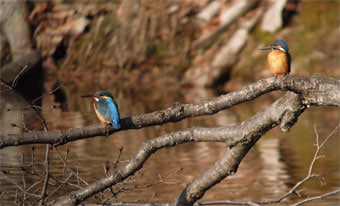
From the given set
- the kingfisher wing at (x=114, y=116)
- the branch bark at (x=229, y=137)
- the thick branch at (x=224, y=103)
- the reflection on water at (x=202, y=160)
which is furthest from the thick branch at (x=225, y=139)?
the reflection on water at (x=202, y=160)

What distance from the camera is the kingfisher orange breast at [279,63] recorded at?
17.0 feet

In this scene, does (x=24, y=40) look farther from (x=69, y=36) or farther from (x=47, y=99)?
(x=47, y=99)

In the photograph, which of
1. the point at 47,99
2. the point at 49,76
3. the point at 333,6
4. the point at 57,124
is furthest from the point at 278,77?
the point at 49,76

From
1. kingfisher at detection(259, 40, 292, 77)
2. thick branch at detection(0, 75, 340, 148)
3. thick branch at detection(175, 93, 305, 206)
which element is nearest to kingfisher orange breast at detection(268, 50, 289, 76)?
kingfisher at detection(259, 40, 292, 77)

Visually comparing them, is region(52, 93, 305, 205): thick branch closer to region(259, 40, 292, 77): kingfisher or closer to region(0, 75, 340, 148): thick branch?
region(0, 75, 340, 148): thick branch

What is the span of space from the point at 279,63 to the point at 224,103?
0.69 m

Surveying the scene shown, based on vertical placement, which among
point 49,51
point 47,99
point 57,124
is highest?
point 49,51

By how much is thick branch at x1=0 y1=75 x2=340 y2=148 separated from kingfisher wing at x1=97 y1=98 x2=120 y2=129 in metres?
0.06

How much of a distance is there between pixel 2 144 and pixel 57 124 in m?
11.1

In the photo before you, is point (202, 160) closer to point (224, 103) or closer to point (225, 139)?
point (225, 139)

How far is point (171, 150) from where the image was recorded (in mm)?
13062

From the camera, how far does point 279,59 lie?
5359 millimetres

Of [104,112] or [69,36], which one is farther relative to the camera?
[69,36]

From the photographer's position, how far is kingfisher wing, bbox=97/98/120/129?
15.7 feet
